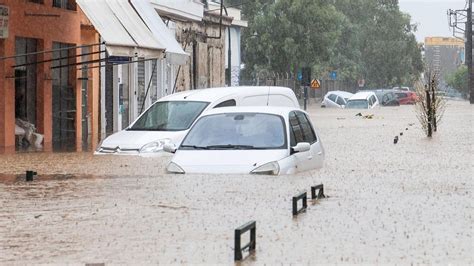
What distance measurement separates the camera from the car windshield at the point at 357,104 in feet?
225

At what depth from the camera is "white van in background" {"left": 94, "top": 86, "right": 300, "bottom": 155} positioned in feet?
71.1

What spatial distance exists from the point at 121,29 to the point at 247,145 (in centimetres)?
1397

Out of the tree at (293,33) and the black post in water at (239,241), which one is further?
the tree at (293,33)

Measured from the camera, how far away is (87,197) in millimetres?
14531

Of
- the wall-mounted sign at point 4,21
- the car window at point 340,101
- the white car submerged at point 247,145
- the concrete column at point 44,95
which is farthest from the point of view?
the car window at point 340,101

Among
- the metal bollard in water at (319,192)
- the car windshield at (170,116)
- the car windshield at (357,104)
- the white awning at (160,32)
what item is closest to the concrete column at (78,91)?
the white awning at (160,32)

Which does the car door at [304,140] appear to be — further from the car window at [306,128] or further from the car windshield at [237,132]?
the car windshield at [237,132]

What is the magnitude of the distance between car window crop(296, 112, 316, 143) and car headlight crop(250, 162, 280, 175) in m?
1.85

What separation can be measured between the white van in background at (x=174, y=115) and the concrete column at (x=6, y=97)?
5.85 meters

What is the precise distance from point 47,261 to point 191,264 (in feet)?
3.74

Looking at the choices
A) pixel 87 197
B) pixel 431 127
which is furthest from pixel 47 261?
pixel 431 127

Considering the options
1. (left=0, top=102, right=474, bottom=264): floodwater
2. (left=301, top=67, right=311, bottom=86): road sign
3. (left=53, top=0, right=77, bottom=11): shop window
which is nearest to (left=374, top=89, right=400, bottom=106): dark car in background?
(left=301, top=67, right=311, bottom=86): road sign

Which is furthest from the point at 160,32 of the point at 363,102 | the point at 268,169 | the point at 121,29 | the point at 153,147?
the point at 363,102

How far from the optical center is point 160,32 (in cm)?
3472
